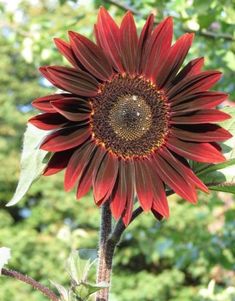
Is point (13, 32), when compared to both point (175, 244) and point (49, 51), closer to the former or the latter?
point (49, 51)

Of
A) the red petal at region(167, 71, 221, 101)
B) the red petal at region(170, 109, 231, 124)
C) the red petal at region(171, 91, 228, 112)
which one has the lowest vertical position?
the red petal at region(170, 109, 231, 124)

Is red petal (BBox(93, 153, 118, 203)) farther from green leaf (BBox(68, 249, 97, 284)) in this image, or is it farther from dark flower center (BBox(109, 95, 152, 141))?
green leaf (BBox(68, 249, 97, 284))

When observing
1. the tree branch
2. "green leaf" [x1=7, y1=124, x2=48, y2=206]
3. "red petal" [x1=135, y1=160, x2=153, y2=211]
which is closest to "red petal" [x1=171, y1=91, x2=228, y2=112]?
"red petal" [x1=135, y1=160, x2=153, y2=211]

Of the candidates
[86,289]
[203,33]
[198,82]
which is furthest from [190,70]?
[203,33]

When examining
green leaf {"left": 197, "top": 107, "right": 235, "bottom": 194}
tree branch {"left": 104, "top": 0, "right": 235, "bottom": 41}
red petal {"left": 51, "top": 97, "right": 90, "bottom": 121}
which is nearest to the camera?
red petal {"left": 51, "top": 97, "right": 90, "bottom": 121}

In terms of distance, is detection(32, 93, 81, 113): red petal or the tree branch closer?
detection(32, 93, 81, 113): red petal

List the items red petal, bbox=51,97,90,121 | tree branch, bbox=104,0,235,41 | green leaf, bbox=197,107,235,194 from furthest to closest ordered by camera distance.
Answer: tree branch, bbox=104,0,235,41, green leaf, bbox=197,107,235,194, red petal, bbox=51,97,90,121

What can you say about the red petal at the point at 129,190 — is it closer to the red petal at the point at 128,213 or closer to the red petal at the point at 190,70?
the red petal at the point at 128,213
